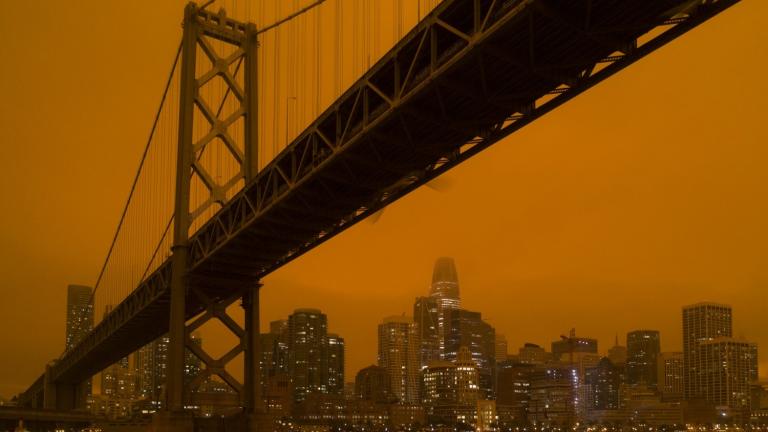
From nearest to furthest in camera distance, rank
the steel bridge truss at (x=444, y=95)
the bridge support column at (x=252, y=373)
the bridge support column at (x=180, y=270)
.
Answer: the steel bridge truss at (x=444, y=95) → the bridge support column at (x=180, y=270) → the bridge support column at (x=252, y=373)

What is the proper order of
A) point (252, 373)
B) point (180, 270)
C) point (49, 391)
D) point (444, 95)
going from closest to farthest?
point (444, 95) → point (180, 270) → point (252, 373) → point (49, 391)

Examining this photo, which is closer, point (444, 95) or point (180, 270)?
point (444, 95)

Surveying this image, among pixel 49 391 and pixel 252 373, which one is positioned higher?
pixel 252 373

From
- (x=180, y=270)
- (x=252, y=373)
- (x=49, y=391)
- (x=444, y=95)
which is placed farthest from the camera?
(x=49, y=391)

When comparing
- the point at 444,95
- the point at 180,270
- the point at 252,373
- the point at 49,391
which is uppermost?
the point at 444,95

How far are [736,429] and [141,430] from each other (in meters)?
173

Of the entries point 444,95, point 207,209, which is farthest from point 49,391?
point 444,95

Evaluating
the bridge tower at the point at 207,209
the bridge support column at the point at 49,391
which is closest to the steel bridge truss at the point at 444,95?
the bridge tower at the point at 207,209

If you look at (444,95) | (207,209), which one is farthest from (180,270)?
(444,95)

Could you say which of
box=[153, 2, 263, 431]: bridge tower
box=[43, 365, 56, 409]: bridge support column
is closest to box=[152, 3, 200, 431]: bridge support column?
box=[153, 2, 263, 431]: bridge tower

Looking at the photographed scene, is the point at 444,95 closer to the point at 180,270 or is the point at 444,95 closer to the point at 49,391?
the point at 180,270

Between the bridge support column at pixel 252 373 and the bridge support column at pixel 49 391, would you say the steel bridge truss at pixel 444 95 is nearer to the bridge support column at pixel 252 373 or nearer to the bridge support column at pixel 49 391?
the bridge support column at pixel 252 373

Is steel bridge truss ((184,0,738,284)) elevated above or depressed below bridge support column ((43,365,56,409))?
above

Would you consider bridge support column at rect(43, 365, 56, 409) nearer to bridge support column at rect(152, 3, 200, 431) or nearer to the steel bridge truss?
bridge support column at rect(152, 3, 200, 431)
